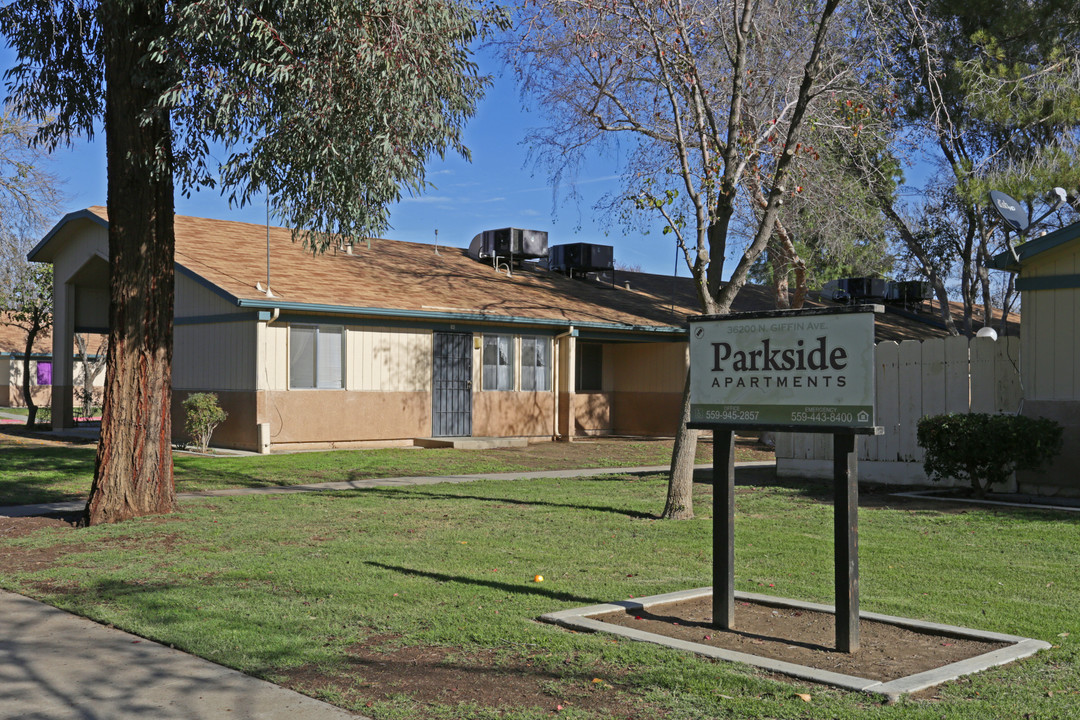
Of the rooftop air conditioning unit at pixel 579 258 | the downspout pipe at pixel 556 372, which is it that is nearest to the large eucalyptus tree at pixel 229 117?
the downspout pipe at pixel 556 372

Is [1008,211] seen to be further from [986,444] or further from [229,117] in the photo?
[229,117]

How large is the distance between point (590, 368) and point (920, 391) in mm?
14925

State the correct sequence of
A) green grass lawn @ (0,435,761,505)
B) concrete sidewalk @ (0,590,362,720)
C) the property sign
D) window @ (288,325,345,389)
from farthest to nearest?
window @ (288,325,345,389) → green grass lawn @ (0,435,761,505) → the property sign → concrete sidewalk @ (0,590,362,720)

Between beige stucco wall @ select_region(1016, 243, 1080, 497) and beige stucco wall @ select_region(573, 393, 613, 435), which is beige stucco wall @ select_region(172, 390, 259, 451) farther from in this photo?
beige stucco wall @ select_region(1016, 243, 1080, 497)

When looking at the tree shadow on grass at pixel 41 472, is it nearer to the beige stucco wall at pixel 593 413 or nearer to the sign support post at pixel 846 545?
the sign support post at pixel 846 545

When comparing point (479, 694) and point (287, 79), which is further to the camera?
point (287, 79)

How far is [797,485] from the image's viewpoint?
602 inches

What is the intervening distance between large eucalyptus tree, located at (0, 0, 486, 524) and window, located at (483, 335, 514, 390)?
1235cm

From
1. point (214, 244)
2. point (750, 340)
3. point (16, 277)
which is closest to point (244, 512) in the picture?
point (750, 340)

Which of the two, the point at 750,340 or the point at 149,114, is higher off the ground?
the point at 149,114

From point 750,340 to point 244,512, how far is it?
299 inches

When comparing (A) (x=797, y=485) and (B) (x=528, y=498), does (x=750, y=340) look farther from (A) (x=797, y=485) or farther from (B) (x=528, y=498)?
(A) (x=797, y=485)

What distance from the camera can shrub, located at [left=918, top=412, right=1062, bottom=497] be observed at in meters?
12.5

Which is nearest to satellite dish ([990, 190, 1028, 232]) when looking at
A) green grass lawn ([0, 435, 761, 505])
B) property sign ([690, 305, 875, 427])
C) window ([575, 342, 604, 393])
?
green grass lawn ([0, 435, 761, 505])
